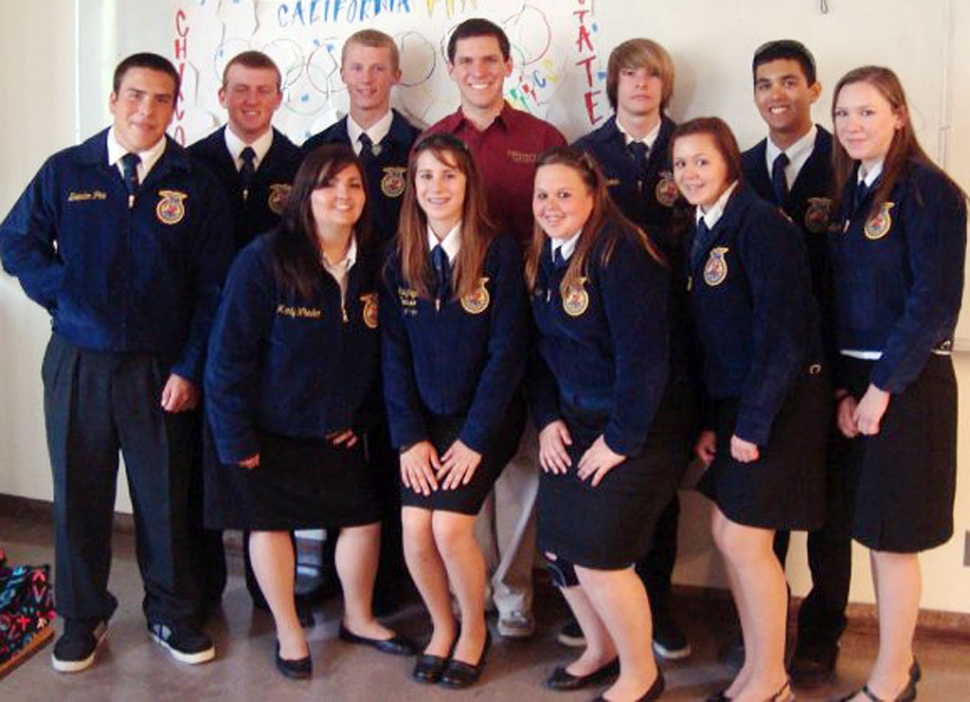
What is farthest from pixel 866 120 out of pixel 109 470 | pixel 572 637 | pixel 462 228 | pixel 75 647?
pixel 75 647

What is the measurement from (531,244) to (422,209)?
28cm

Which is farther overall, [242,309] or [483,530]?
[483,530]

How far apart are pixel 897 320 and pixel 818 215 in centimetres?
42

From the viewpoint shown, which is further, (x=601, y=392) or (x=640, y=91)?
(x=640, y=91)

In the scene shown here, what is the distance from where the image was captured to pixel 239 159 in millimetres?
2773

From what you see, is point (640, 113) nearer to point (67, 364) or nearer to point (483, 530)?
point (483, 530)

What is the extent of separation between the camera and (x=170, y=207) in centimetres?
246

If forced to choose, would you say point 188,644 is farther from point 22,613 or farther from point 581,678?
point 581,678

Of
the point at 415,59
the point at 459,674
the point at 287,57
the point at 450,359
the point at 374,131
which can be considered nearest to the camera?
the point at 450,359

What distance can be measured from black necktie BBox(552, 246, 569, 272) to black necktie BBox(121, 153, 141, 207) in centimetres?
104

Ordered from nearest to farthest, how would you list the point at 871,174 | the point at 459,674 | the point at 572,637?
the point at 871,174, the point at 459,674, the point at 572,637

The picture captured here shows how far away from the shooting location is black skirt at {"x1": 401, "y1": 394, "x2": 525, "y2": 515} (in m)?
2.40

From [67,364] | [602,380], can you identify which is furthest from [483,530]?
[67,364]

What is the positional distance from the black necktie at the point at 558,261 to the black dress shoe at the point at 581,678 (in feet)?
3.28
